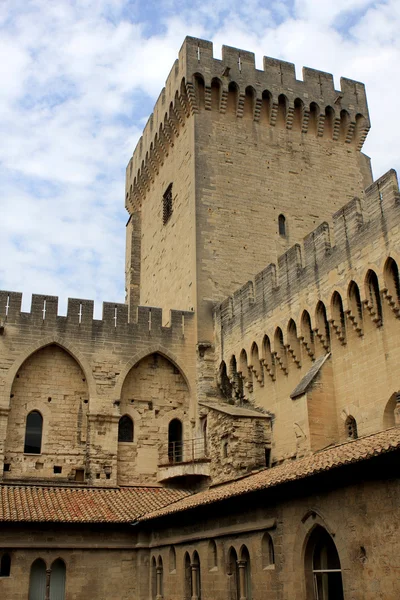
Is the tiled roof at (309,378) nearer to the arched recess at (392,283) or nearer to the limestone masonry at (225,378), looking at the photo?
the limestone masonry at (225,378)

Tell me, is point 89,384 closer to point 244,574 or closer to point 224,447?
point 224,447

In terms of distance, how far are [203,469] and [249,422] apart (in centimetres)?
208

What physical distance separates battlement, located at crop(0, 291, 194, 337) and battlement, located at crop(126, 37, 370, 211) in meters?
7.75

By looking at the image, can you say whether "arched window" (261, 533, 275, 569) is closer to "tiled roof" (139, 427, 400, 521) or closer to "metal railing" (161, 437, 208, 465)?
"tiled roof" (139, 427, 400, 521)

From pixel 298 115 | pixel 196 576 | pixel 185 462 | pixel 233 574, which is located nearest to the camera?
pixel 233 574

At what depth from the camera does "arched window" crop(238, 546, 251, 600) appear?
13742 mm

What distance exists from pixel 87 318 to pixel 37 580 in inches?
300

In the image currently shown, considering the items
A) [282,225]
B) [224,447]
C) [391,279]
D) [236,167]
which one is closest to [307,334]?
[391,279]

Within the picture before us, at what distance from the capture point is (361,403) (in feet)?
49.4

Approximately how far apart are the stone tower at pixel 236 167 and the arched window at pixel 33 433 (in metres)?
4.59

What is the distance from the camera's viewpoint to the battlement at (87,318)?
20.7 m

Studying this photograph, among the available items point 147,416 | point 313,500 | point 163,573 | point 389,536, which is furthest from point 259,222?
point 389,536

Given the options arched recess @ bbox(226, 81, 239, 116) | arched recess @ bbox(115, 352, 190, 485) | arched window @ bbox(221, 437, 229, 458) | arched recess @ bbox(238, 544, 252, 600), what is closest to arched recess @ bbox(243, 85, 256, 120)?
arched recess @ bbox(226, 81, 239, 116)

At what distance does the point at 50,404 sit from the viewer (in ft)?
66.7
